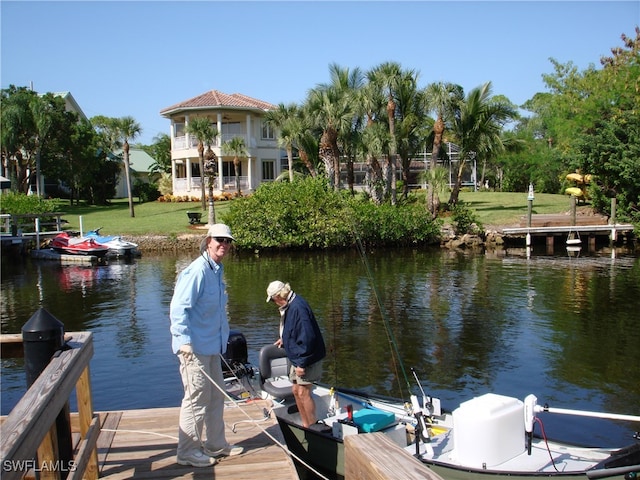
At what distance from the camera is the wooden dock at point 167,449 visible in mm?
5719

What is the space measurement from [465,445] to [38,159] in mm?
49043

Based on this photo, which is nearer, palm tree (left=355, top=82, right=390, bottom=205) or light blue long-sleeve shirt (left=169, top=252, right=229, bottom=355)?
light blue long-sleeve shirt (left=169, top=252, right=229, bottom=355)

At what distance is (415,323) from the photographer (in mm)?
17891

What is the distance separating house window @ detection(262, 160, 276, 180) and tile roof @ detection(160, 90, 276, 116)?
5031 mm

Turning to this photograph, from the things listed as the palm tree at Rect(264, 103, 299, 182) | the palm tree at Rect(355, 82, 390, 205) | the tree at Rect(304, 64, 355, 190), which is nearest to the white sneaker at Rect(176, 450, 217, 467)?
the tree at Rect(304, 64, 355, 190)

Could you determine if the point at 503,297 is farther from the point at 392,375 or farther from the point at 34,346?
the point at 34,346

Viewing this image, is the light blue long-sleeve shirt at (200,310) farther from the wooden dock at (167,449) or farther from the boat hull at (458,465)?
the boat hull at (458,465)

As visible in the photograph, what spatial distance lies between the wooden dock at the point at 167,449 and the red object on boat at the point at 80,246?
27338 mm

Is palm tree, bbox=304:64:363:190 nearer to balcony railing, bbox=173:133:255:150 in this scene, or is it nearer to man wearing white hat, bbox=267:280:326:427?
balcony railing, bbox=173:133:255:150

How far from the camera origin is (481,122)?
4188 cm

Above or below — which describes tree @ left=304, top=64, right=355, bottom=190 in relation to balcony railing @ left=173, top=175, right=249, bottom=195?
above

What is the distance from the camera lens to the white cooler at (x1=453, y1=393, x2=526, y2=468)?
692 cm

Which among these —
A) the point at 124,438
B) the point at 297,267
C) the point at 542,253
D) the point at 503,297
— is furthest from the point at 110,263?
the point at 124,438

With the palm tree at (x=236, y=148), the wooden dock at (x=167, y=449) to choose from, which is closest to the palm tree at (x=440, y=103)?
the palm tree at (x=236, y=148)
